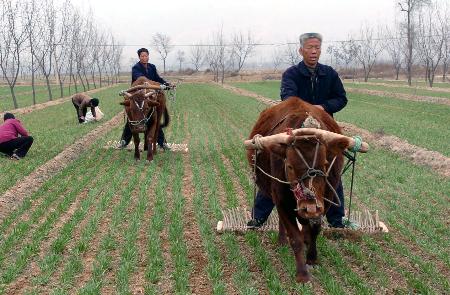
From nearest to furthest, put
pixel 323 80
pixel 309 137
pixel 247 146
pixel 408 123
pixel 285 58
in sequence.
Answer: pixel 309 137 → pixel 247 146 → pixel 323 80 → pixel 408 123 → pixel 285 58

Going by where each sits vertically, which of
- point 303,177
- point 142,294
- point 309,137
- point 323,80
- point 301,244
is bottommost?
point 142,294

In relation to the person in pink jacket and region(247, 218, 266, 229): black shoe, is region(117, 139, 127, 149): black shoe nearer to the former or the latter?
the person in pink jacket

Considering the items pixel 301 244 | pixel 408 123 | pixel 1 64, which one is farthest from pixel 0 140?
pixel 1 64

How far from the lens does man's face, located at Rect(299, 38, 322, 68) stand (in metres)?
5.24

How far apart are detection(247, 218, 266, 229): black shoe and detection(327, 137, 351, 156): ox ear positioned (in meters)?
2.31

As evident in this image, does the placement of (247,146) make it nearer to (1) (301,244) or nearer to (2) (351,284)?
(1) (301,244)

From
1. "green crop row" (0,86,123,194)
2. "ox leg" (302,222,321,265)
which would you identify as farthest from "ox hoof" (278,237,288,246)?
"green crop row" (0,86,123,194)

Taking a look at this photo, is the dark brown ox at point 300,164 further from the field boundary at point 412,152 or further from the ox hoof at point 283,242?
the field boundary at point 412,152

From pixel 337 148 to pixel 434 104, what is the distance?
1091 inches

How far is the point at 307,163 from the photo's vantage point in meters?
3.98

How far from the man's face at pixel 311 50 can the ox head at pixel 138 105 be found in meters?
6.08

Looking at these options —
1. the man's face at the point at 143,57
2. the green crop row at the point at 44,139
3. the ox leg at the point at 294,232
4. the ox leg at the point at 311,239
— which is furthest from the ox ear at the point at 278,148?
A: the man's face at the point at 143,57

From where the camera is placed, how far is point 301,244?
4.62m

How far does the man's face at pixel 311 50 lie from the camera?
524 cm
